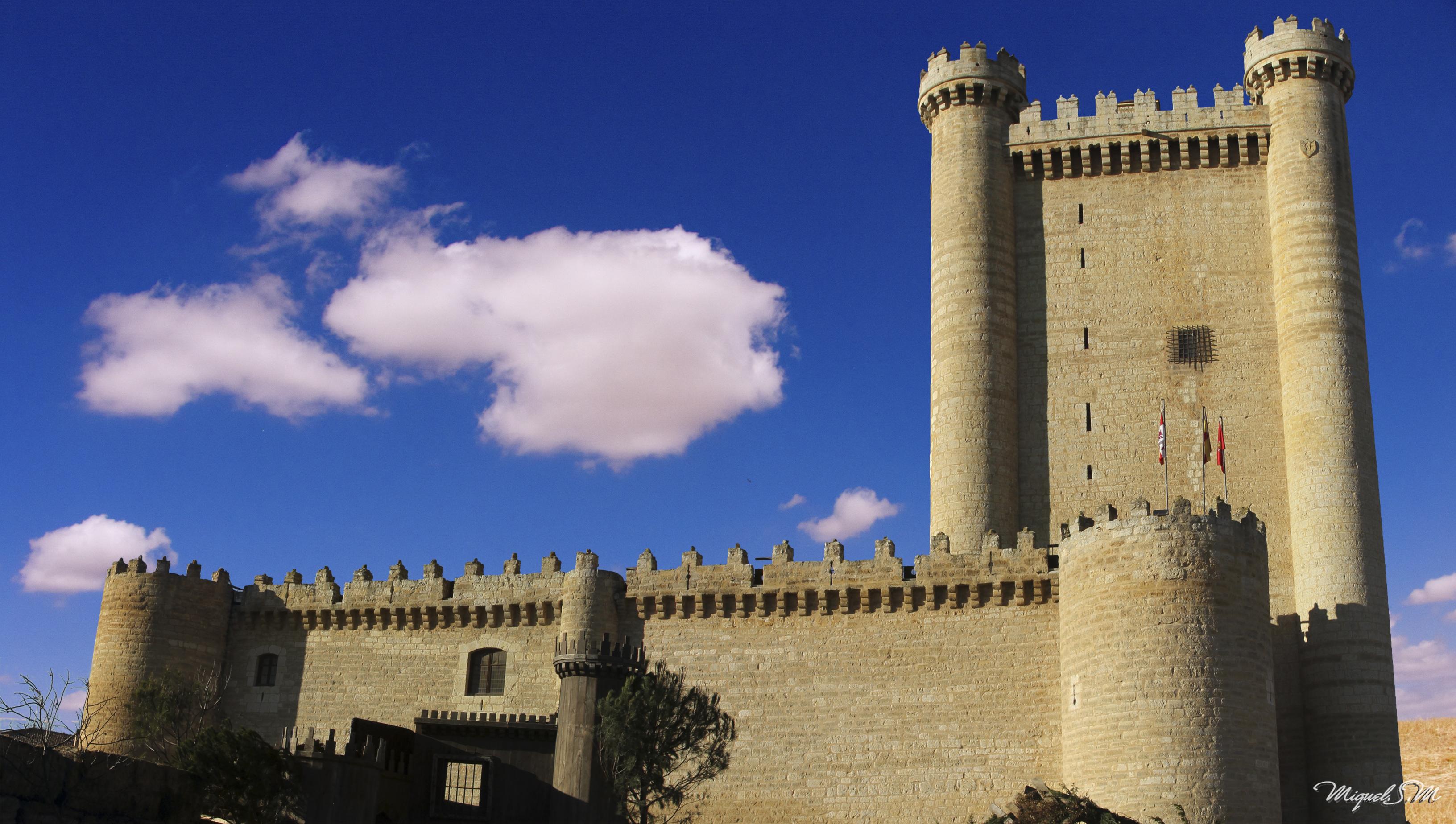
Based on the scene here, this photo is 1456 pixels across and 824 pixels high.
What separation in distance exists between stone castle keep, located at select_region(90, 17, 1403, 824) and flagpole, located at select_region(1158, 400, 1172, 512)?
12 cm

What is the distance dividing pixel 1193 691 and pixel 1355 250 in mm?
15163

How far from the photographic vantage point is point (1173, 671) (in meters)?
26.3

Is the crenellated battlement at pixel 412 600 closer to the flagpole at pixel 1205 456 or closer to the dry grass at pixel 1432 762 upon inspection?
the flagpole at pixel 1205 456

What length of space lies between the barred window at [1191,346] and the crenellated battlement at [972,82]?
790cm

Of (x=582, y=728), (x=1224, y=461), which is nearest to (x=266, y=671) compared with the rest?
(x=582, y=728)

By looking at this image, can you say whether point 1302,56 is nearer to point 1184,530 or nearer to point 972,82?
point 972,82

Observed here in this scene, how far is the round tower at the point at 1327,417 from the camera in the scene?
3083 cm

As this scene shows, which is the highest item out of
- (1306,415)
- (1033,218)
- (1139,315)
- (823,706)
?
(1033,218)

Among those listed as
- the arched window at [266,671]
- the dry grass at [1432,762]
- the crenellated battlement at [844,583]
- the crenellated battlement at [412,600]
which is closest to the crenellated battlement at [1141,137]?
the crenellated battlement at [844,583]

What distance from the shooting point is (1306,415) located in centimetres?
3412

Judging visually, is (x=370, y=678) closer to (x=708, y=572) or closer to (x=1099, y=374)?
(x=708, y=572)

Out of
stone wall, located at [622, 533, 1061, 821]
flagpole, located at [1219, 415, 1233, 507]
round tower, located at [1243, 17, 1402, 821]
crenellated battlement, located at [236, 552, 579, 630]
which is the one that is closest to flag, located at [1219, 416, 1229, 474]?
flagpole, located at [1219, 415, 1233, 507]

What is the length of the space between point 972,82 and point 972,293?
20.0 feet

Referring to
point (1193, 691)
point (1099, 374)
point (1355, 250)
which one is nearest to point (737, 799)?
point (1193, 691)
